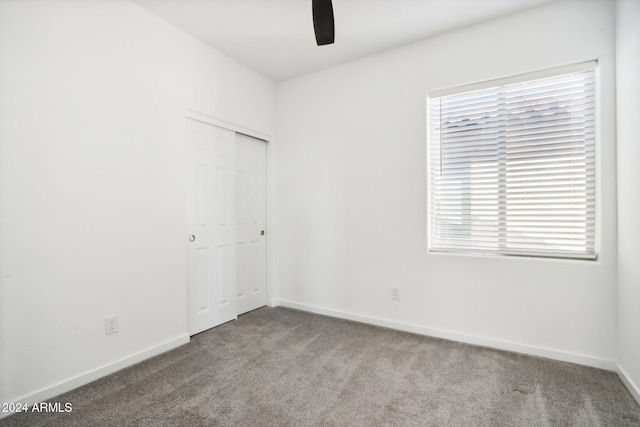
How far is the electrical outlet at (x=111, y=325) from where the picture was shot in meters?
2.21

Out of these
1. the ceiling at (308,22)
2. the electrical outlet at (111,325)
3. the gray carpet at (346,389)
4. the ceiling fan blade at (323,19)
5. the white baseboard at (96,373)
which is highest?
the ceiling at (308,22)

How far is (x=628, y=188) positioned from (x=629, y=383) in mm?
1247

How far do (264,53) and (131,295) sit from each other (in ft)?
8.34

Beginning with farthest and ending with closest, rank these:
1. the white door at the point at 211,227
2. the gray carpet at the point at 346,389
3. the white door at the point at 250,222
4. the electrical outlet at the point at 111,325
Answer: the white door at the point at 250,222 → the white door at the point at 211,227 → the electrical outlet at the point at 111,325 → the gray carpet at the point at 346,389

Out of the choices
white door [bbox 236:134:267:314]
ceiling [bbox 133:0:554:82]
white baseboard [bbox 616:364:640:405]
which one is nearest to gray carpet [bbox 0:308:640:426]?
white baseboard [bbox 616:364:640:405]

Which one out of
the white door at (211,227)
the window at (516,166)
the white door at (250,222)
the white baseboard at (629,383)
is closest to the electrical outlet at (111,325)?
the white door at (211,227)

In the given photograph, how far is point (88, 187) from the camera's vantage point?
6.97 ft

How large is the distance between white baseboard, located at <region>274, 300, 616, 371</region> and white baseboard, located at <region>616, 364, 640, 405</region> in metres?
0.08

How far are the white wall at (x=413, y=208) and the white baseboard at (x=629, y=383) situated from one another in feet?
0.31

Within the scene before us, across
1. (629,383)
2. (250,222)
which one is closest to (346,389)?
(629,383)

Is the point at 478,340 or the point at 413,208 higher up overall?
the point at 413,208

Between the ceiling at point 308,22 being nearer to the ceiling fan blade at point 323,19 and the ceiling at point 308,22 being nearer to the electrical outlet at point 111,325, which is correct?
the ceiling fan blade at point 323,19

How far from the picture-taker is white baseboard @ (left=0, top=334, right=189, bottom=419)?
1.86 metres

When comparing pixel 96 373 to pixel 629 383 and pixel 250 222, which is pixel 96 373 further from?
pixel 629 383
